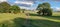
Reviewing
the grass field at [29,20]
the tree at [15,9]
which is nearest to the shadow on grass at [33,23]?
the grass field at [29,20]

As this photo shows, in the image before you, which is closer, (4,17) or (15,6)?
(4,17)

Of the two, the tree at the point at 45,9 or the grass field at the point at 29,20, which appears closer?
the grass field at the point at 29,20

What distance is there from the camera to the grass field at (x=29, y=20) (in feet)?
6.55

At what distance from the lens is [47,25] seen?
2000 millimetres

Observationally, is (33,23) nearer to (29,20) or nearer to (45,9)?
(29,20)

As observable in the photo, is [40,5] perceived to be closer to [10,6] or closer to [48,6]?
[48,6]

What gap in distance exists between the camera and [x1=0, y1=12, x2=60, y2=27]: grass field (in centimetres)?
200

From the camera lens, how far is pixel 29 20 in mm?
2152

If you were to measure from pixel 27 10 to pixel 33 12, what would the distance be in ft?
0.44

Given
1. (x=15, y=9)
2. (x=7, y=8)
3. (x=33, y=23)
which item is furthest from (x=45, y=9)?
(x=7, y=8)

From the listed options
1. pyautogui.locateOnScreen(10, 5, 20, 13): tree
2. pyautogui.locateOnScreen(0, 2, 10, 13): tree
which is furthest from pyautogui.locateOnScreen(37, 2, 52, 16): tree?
pyautogui.locateOnScreen(0, 2, 10, 13): tree

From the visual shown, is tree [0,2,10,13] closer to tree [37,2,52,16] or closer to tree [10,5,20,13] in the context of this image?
tree [10,5,20,13]

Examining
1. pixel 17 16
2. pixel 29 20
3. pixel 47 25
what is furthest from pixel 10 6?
pixel 47 25

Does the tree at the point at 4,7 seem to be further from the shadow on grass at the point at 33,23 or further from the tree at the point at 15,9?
the shadow on grass at the point at 33,23
